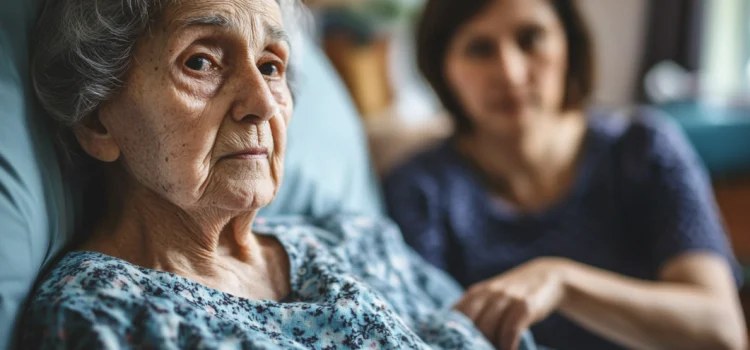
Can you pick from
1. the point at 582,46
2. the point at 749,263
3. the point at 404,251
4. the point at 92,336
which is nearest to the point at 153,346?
the point at 92,336

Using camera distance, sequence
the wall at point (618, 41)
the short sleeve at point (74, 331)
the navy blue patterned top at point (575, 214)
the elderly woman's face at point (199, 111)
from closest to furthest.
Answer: the short sleeve at point (74, 331) < the elderly woman's face at point (199, 111) < the navy blue patterned top at point (575, 214) < the wall at point (618, 41)

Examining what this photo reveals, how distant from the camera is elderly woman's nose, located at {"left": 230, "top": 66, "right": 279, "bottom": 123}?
27.2 inches

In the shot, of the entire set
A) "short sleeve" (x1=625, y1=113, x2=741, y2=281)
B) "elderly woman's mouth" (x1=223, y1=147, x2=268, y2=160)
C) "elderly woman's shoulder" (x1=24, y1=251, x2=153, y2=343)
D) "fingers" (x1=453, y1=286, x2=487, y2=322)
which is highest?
"elderly woman's mouth" (x1=223, y1=147, x2=268, y2=160)

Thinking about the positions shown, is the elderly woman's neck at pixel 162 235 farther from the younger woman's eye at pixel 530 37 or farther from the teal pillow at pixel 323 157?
the younger woman's eye at pixel 530 37

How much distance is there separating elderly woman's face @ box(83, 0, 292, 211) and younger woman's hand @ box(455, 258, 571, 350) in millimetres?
381

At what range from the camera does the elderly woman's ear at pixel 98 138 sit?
0.72 metres

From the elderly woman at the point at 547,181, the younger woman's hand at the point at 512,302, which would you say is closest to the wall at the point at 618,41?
the elderly woman at the point at 547,181

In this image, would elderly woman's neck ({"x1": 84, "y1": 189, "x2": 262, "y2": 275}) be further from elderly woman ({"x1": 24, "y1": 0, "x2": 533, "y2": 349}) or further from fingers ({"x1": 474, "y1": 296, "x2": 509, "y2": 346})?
fingers ({"x1": 474, "y1": 296, "x2": 509, "y2": 346})

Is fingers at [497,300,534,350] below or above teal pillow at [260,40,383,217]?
below

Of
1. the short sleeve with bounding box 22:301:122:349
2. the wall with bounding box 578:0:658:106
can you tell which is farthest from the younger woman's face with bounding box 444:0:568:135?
the wall with bounding box 578:0:658:106

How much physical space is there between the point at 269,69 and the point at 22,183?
289 millimetres

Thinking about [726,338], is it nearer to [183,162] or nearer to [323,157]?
[323,157]

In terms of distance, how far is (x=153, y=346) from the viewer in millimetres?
573

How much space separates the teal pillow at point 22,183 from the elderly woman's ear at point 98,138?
5cm
